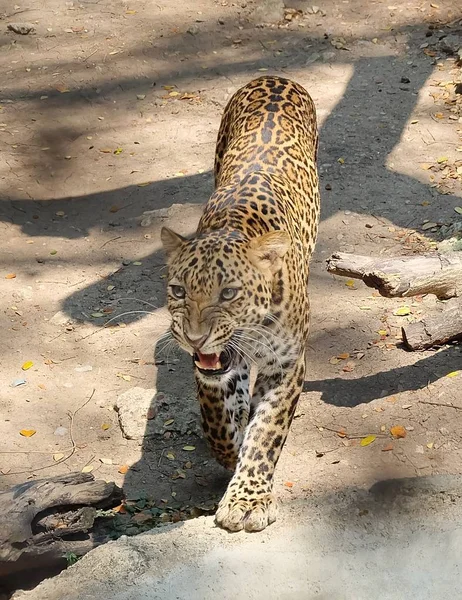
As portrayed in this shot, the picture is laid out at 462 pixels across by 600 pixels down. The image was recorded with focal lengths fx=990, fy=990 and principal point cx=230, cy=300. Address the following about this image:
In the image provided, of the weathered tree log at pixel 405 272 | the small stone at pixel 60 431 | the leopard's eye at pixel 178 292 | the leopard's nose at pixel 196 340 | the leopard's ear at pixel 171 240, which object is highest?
the leopard's ear at pixel 171 240

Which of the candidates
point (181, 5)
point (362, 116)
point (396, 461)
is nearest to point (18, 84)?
point (181, 5)

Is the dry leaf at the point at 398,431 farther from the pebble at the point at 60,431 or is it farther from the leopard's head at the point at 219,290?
the pebble at the point at 60,431

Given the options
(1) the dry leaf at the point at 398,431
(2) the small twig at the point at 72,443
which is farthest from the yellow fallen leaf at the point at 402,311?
(2) the small twig at the point at 72,443

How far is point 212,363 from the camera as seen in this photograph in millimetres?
5262

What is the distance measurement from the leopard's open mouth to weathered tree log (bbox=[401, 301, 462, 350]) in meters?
Answer: 2.20

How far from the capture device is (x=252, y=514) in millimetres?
5375

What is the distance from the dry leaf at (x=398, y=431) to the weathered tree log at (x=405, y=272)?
3.12 feet

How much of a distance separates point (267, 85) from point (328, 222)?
241 cm

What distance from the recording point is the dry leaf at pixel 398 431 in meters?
6.68

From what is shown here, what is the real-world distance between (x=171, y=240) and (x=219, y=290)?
484 mm

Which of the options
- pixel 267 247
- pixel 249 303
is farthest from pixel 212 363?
pixel 267 247

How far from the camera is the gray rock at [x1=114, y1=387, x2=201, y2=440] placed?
7.35 m

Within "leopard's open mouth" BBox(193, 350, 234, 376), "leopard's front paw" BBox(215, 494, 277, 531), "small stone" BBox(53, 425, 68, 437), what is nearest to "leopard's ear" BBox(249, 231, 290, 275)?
"leopard's open mouth" BBox(193, 350, 234, 376)

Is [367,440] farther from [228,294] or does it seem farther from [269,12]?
[269,12]
